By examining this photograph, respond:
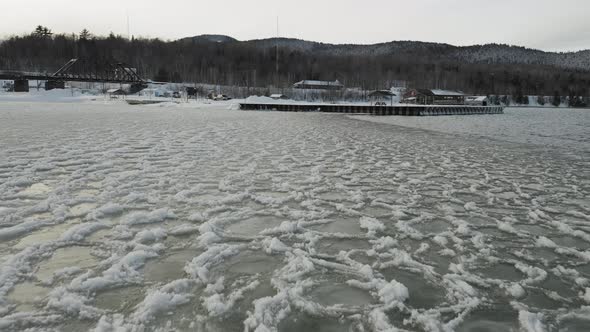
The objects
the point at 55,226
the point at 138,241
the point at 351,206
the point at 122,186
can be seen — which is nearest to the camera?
the point at 138,241

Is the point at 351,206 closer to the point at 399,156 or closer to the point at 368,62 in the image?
the point at 399,156

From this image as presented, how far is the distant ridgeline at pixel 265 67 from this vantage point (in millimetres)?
128375

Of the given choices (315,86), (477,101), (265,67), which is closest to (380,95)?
(477,101)

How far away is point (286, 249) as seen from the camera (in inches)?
173

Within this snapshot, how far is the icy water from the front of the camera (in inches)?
121

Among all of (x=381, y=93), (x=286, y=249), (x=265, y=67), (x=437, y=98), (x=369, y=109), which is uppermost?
(x=265, y=67)

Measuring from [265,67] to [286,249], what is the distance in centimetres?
14243

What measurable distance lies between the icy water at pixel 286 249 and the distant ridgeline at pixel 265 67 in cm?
11700

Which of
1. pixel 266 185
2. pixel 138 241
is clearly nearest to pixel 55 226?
pixel 138 241

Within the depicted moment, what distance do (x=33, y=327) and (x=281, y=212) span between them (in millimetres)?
3438

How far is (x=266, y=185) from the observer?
297 inches

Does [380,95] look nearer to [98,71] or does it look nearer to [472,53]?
[98,71]

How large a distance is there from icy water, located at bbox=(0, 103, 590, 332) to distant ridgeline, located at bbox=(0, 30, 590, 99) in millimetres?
116998

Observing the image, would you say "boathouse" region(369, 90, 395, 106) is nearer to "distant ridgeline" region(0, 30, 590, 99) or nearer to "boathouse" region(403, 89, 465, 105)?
"boathouse" region(403, 89, 465, 105)
